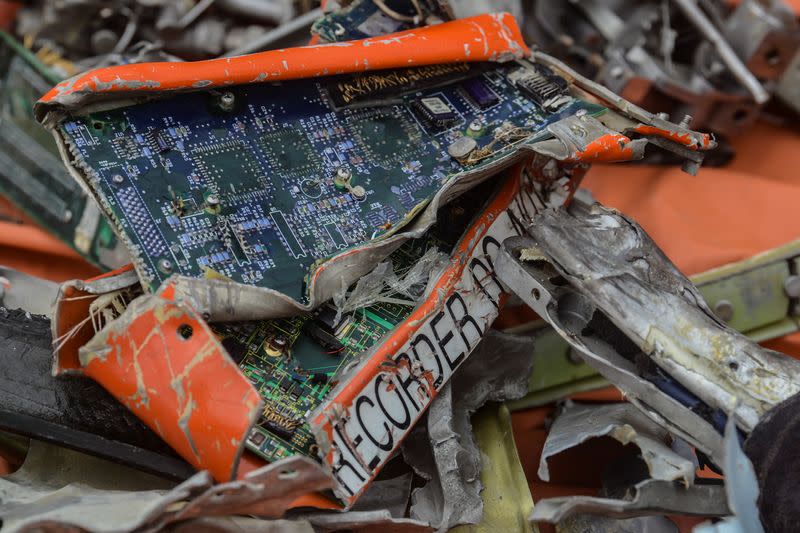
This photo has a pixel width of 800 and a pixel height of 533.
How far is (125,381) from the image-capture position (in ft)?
5.91

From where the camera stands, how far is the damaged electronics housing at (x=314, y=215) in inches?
71.2

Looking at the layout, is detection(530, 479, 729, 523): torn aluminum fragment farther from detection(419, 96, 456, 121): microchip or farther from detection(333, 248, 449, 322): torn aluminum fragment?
detection(419, 96, 456, 121): microchip

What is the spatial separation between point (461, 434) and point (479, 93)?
0.95m

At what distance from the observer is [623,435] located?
1.96m

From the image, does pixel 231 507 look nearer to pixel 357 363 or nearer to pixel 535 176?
pixel 357 363

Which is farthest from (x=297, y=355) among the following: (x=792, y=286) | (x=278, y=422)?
(x=792, y=286)

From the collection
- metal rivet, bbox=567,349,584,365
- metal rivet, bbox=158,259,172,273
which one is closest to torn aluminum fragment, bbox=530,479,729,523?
metal rivet, bbox=567,349,584,365

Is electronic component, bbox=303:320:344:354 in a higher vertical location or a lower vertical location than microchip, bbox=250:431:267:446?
higher

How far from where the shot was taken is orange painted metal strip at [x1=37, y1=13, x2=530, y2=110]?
1993mm

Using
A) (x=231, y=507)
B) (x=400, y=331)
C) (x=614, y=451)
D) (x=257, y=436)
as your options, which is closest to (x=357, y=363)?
(x=400, y=331)

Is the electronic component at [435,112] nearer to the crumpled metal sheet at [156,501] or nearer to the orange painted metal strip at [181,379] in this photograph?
the orange painted metal strip at [181,379]

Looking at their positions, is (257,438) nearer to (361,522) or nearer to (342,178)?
(361,522)

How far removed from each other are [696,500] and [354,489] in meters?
0.74

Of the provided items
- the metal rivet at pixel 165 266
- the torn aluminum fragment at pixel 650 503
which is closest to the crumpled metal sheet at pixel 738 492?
the torn aluminum fragment at pixel 650 503
